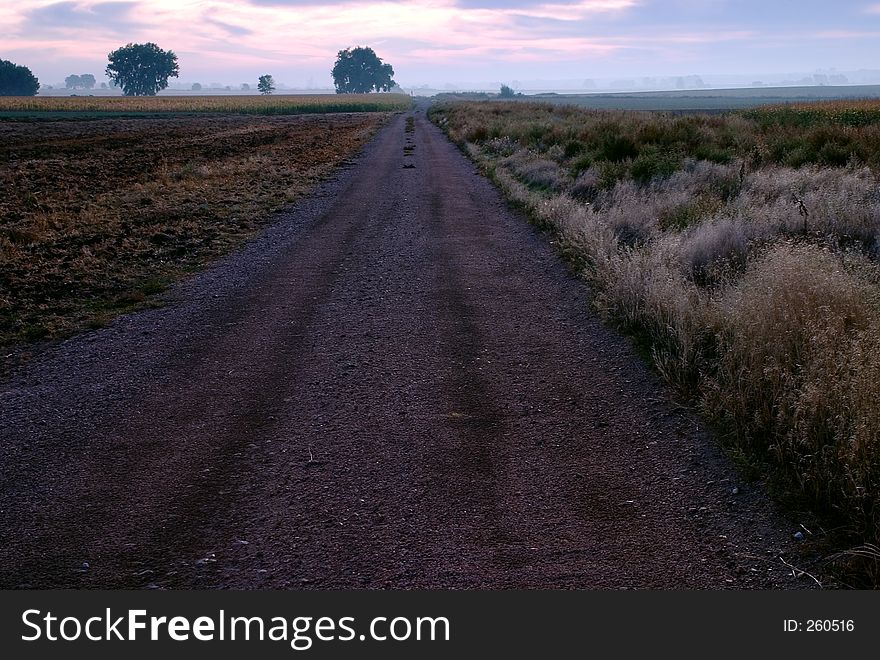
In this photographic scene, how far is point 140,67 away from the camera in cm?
17362

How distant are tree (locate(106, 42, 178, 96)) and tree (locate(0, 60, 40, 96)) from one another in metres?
18.3

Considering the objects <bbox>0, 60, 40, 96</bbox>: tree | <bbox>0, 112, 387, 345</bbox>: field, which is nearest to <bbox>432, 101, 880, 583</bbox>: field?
<bbox>0, 112, 387, 345</bbox>: field

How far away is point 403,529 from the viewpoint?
4.05 metres

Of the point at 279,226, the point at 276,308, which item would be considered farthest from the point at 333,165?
the point at 276,308

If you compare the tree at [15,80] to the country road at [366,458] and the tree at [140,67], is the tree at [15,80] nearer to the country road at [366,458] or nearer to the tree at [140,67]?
the tree at [140,67]

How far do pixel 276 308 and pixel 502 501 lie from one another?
4987mm

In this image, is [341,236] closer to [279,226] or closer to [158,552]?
[279,226]

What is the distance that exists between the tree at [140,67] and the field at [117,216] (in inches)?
6258

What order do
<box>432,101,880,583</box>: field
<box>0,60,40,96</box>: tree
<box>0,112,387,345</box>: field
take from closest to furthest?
<box>432,101,880,583</box>: field < <box>0,112,387,345</box>: field < <box>0,60,40,96</box>: tree

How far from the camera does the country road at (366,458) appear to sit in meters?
3.74

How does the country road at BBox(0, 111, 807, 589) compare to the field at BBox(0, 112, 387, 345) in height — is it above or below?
below

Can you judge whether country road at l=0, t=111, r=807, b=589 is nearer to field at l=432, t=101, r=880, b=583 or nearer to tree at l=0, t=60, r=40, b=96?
field at l=432, t=101, r=880, b=583

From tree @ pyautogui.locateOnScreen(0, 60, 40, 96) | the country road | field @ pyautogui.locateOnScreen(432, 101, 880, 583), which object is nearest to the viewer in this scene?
the country road

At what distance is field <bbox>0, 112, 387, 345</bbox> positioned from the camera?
916 cm
